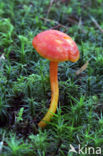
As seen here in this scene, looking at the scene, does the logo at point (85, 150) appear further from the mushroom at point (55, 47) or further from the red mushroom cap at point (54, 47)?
the red mushroom cap at point (54, 47)

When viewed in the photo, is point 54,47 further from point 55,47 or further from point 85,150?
point 85,150

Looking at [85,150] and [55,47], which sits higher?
[55,47]

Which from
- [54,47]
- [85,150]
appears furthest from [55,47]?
[85,150]

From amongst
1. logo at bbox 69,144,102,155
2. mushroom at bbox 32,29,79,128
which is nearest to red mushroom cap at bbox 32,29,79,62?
mushroom at bbox 32,29,79,128

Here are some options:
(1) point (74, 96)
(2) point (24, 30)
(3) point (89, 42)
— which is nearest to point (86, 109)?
(1) point (74, 96)

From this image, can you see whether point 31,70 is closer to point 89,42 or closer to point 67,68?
point 67,68

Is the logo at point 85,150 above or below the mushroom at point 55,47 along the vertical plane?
below

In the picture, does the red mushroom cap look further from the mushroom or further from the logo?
the logo

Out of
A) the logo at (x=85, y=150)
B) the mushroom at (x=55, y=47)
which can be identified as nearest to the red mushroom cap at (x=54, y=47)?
the mushroom at (x=55, y=47)
